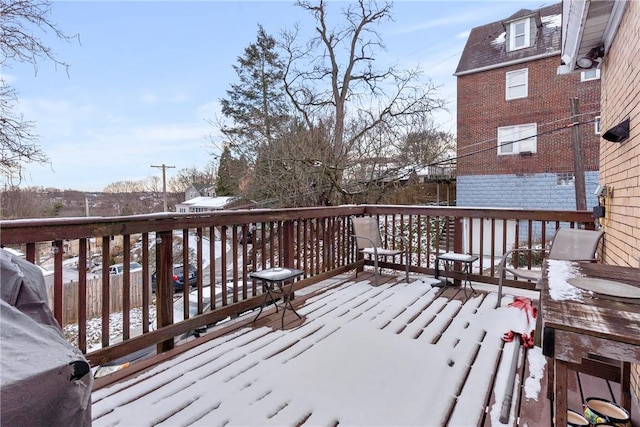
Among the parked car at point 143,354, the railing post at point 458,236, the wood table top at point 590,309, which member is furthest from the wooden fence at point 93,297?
the wood table top at point 590,309

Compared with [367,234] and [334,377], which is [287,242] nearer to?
[367,234]

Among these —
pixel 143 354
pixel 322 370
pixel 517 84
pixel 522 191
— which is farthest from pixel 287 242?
pixel 517 84

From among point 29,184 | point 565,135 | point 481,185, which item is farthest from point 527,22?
point 29,184

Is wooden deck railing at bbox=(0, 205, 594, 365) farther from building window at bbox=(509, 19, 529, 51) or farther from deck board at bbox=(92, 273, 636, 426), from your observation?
building window at bbox=(509, 19, 529, 51)

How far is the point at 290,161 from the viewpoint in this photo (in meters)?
10.2

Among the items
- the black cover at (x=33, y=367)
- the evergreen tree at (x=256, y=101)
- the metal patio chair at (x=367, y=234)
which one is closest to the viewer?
the black cover at (x=33, y=367)

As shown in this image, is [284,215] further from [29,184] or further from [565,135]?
[565,135]

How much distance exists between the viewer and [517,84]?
12055 millimetres

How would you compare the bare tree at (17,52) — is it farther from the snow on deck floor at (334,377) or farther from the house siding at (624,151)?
the house siding at (624,151)

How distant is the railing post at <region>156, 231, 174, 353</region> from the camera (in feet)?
8.22

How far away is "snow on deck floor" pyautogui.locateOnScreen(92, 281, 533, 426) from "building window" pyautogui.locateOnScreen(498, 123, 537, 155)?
1078 centimetres

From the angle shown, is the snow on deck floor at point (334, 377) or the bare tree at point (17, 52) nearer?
the snow on deck floor at point (334, 377)

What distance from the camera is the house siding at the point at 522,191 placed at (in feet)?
37.4

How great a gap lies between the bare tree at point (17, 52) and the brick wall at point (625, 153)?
5439 millimetres
